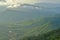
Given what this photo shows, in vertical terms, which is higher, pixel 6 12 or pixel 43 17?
pixel 6 12

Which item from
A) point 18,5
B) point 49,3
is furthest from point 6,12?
point 49,3

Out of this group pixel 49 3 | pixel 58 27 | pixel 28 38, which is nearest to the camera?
pixel 28 38

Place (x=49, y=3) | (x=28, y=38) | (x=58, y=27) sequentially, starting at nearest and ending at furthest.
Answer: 1. (x=28, y=38)
2. (x=58, y=27)
3. (x=49, y=3)

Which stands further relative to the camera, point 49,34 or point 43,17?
point 43,17

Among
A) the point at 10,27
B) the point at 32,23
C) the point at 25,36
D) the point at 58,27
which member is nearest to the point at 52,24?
the point at 58,27

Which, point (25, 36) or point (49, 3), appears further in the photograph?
point (49, 3)

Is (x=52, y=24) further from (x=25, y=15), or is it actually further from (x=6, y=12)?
(x=6, y=12)

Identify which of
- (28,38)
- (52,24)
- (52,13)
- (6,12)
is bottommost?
(28,38)

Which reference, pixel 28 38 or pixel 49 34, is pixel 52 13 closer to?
pixel 49 34

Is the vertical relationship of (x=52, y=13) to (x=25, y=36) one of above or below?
above
